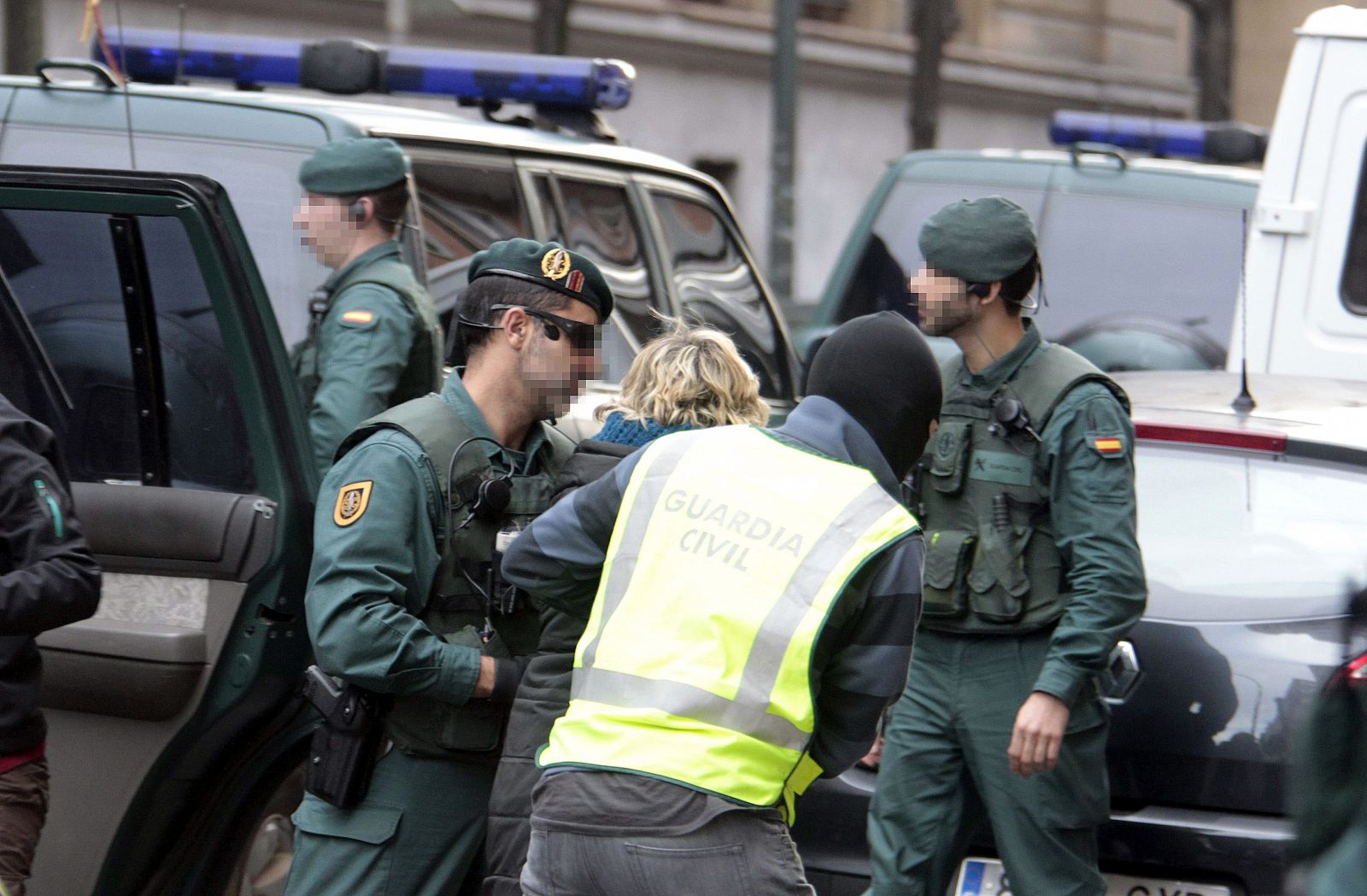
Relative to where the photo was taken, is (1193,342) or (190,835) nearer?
(190,835)

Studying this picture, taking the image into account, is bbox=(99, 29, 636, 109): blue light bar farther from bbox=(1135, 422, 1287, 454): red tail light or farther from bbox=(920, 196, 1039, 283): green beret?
bbox=(1135, 422, 1287, 454): red tail light

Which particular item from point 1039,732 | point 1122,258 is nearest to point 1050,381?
point 1039,732

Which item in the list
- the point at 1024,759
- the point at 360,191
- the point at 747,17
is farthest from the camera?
the point at 747,17

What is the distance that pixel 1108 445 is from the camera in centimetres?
348

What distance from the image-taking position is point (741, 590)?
8.23 feet

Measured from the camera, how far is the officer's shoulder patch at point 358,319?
13.5 ft

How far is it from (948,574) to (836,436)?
1.04 metres

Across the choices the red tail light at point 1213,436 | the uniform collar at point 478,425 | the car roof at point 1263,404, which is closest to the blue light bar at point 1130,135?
the car roof at point 1263,404

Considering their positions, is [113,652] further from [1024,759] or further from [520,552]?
[1024,759]

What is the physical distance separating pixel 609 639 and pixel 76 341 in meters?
1.72

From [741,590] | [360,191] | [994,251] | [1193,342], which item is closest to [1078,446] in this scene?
[994,251]

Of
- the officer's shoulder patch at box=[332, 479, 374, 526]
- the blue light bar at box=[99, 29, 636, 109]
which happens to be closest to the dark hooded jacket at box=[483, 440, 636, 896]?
the officer's shoulder patch at box=[332, 479, 374, 526]

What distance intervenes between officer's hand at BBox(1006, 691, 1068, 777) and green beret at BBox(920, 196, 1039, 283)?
0.82 m

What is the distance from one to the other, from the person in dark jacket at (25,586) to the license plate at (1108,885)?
1719mm
